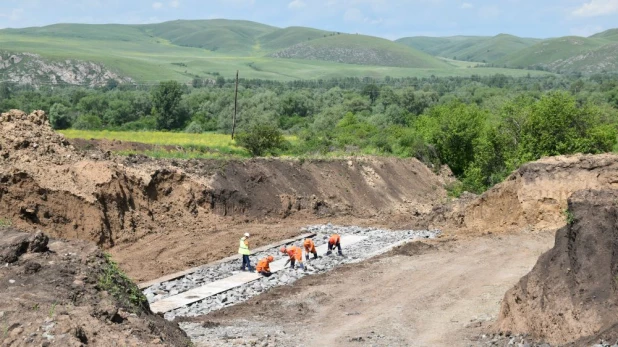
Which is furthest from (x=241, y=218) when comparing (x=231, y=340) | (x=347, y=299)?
(x=231, y=340)

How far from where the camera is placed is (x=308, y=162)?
41094 millimetres

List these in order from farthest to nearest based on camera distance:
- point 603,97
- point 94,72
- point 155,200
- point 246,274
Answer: point 94,72
point 603,97
point 155,200
point 246,274

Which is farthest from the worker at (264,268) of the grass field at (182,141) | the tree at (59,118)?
the tree at (59,118)

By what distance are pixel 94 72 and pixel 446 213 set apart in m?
167

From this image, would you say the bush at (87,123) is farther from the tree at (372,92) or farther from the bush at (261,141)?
the tree at (372,92)

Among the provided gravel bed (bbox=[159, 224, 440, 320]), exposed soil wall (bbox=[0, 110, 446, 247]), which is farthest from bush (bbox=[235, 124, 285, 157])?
gravel bed (bbox=[159, 224, 440, 320])

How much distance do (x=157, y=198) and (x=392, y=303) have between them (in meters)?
14.3

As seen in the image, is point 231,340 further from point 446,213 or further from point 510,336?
point 446,213

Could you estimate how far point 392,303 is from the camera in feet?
66.1

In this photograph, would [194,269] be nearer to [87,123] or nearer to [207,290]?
[207,290]

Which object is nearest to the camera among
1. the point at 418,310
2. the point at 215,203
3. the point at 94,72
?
the point at 418,310

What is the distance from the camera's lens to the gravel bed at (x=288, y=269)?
20.6 meters

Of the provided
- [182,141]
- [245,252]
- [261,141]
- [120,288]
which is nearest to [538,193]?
[245,252]

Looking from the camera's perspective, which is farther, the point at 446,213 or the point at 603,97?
the point at 603,97
